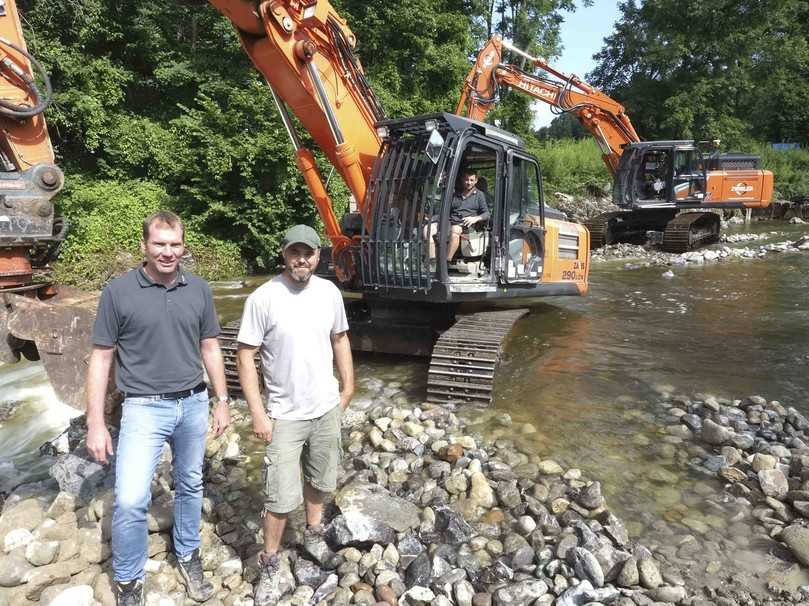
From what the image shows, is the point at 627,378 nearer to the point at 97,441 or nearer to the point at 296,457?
the point at 296,457

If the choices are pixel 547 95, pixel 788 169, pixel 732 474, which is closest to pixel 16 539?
pixel 732 474

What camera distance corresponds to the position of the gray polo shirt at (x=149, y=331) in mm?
2533

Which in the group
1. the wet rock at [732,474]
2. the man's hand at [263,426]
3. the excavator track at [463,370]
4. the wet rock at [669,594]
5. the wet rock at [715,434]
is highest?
the man's hand at [263,426]

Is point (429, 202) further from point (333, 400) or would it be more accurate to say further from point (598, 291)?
point (598, 291)

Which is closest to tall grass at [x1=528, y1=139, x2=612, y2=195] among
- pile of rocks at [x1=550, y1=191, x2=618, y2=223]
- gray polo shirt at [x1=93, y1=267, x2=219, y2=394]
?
pile of rocks at [x1=550, y1=191, x2=618, y2=223]

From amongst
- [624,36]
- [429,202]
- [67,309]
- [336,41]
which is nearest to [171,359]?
[67,309]

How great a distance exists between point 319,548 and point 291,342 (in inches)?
45.2

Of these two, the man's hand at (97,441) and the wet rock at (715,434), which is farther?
the wet rock at (715,434)

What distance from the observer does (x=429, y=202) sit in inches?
209

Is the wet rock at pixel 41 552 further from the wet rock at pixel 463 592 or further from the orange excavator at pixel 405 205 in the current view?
the orange excavator at pixel 405 205

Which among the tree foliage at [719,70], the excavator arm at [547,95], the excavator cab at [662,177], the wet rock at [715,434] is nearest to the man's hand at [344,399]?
the wet rock at [715,434]

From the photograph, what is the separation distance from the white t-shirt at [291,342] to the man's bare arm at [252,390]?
2.2 inches

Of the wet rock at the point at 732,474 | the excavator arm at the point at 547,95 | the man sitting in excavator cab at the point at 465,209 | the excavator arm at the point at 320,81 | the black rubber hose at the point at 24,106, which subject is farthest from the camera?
the excavator arm at the point at 547,95

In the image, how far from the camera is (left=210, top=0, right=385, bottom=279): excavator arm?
5555 mm
